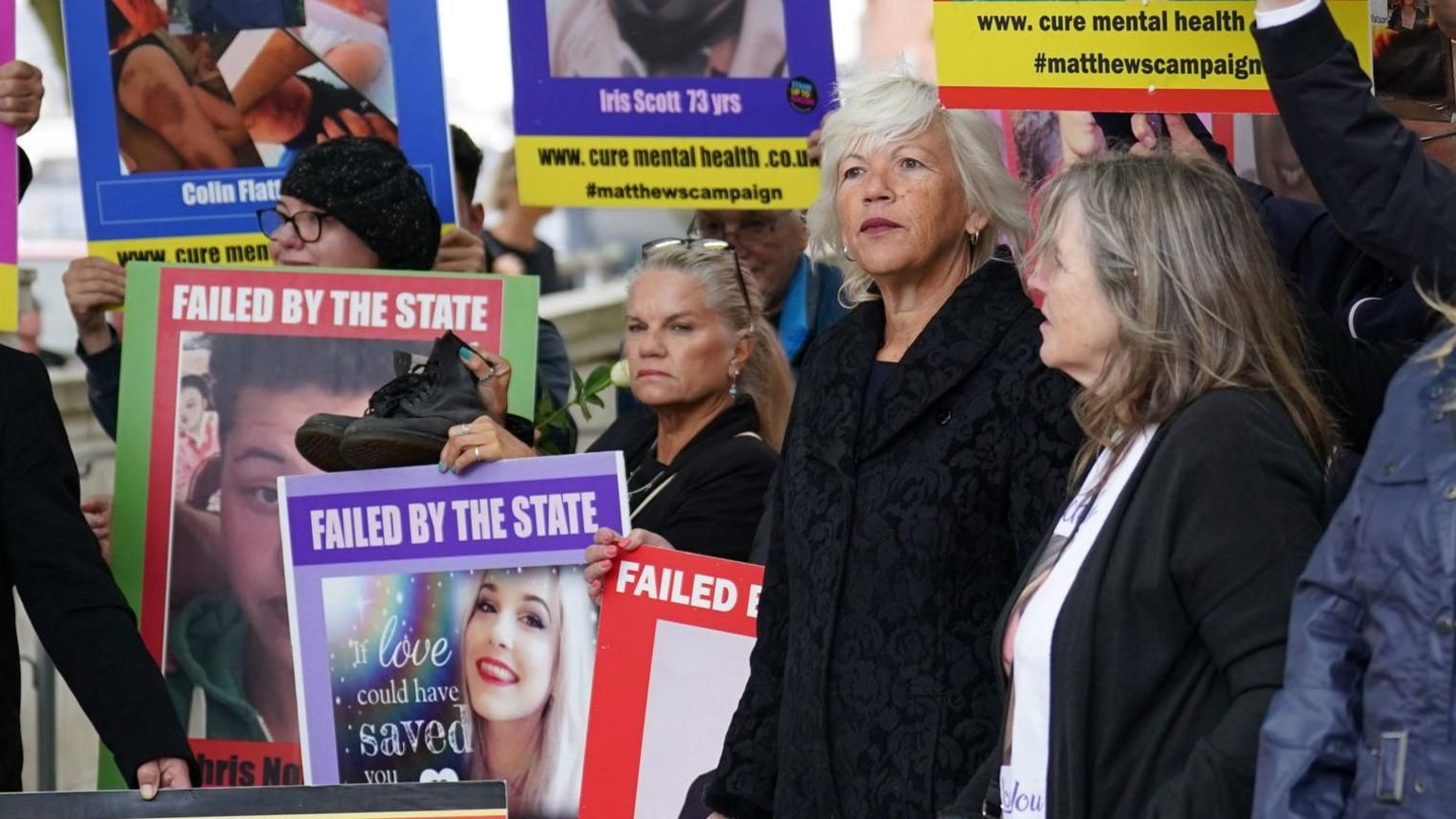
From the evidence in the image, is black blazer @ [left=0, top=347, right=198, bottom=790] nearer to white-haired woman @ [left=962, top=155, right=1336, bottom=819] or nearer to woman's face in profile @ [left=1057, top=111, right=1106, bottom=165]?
white-haired woman @ [left=962, top=155, right=1336, bottom=819]

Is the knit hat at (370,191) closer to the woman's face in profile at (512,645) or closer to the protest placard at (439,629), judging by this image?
the protest placard at (439,629)

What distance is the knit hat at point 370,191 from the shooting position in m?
5.18

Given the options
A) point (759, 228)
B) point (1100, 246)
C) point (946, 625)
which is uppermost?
point (759, 228)

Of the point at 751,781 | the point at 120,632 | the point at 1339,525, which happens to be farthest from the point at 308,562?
the point at 1339,525

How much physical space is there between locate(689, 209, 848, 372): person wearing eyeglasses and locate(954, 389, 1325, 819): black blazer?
292 cm

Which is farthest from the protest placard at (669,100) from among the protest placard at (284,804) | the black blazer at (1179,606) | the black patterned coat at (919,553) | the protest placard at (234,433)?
the black blazer at (1179,606)

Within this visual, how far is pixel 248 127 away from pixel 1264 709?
3490 mm

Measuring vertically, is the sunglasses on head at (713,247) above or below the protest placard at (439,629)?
above

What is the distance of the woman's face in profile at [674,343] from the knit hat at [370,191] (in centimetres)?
A: 54

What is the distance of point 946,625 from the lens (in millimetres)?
3566

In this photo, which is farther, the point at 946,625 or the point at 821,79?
the point at 821,79

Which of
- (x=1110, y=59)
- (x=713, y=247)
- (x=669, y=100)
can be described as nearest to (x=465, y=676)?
(x=713, y=247)

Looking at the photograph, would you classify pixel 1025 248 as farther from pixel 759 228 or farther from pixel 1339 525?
pixel 759 228

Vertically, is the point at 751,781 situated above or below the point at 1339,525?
below
